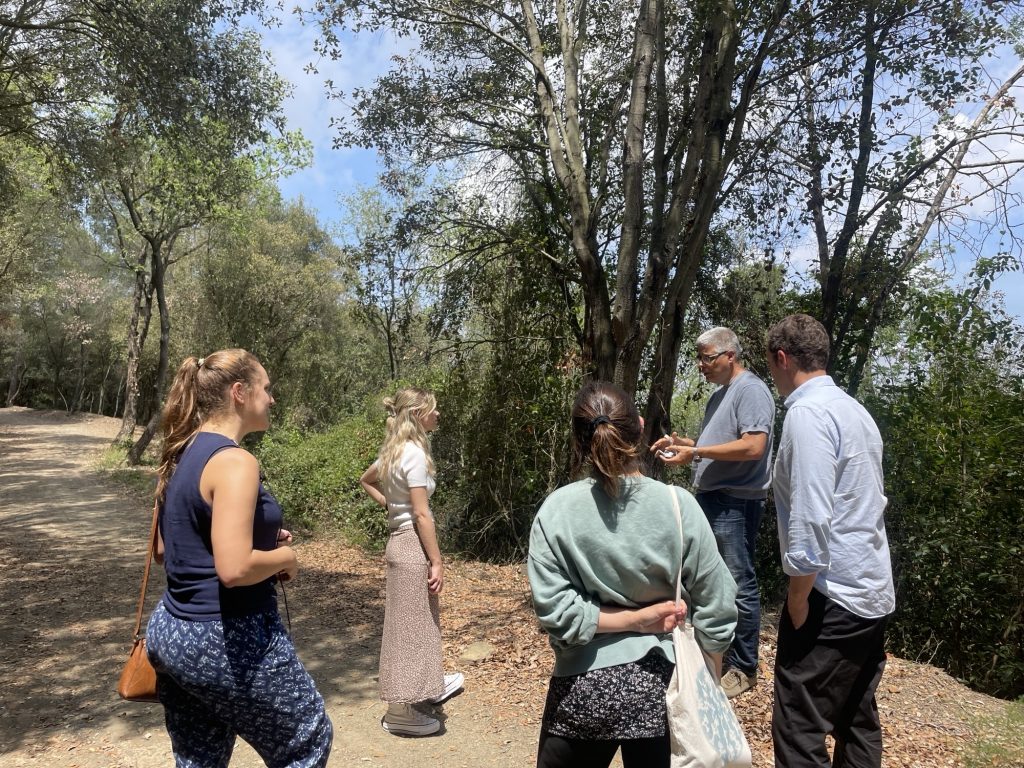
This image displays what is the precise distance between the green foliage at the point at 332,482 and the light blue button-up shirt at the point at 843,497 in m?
8.84

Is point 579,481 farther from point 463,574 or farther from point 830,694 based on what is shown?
point 463,574

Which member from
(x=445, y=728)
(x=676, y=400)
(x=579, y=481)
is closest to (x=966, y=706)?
(x=445, y=728)

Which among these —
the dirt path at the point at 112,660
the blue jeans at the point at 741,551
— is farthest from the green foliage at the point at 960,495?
the dirt path at the point at 112,660

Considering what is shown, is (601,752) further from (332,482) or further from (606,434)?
(332,482)

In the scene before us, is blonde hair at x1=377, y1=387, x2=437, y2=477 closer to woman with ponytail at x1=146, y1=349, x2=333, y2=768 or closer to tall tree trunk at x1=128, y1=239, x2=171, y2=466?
woman with ponytail at x1=146, y1=349, x2=333, y2=768

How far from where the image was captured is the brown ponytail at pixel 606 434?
221 centimetres

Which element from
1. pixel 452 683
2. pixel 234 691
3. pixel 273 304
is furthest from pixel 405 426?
pixel 273 304

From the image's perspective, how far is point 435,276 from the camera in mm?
10383

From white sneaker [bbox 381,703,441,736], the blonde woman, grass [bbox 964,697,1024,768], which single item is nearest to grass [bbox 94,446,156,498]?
white sneaker [bbox 381,703,441,736]

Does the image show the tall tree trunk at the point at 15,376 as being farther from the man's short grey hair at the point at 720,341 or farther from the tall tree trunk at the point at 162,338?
the man's short grey hair at the point at 720,341

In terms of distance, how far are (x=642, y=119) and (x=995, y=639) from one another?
5.62 m

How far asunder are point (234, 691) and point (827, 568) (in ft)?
6.58

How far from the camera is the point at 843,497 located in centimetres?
265

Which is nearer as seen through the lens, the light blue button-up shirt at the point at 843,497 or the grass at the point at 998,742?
the light blue button-up shirt at the point at 843,497
